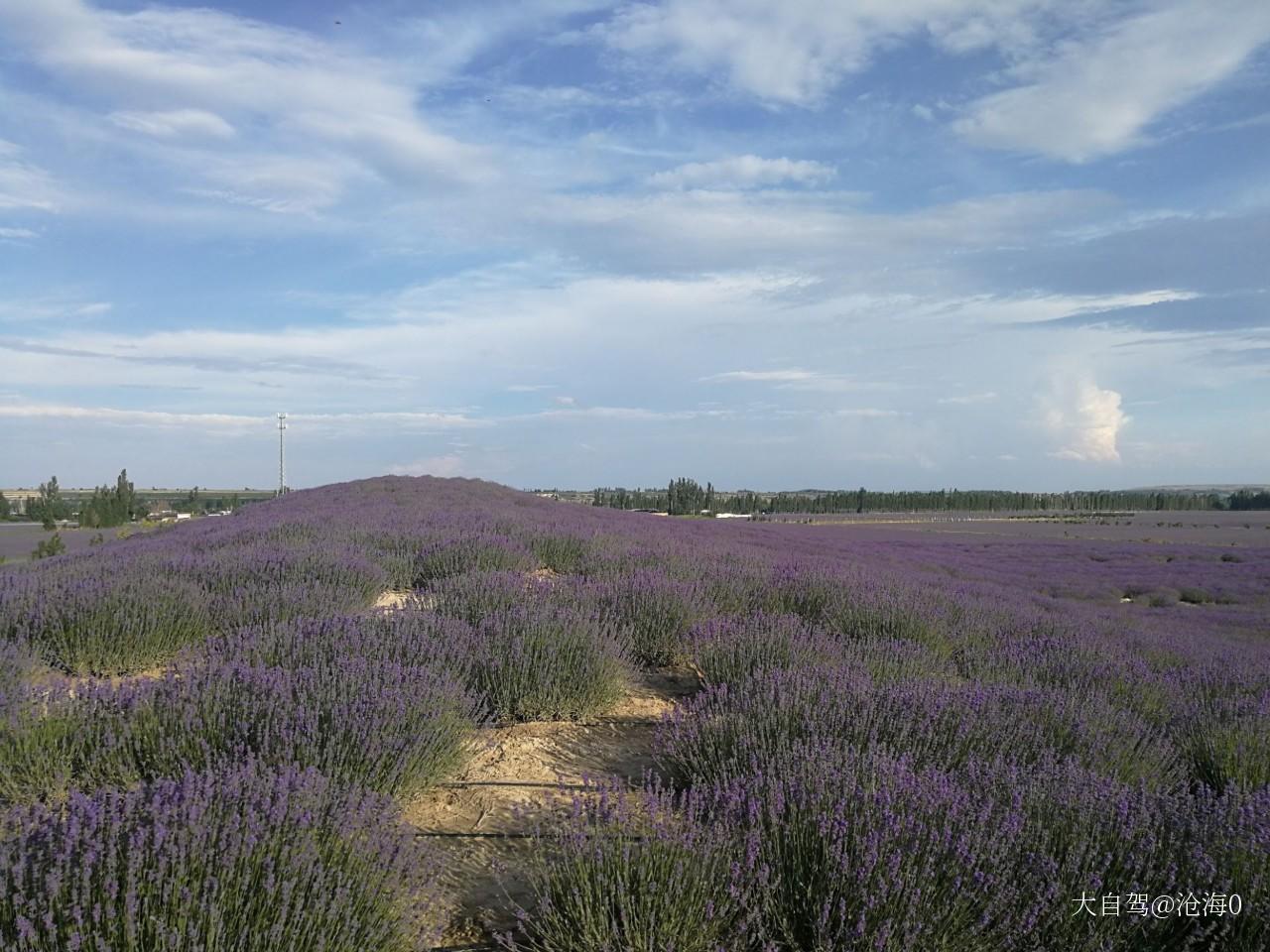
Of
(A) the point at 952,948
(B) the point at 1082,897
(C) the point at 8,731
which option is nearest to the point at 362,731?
(C) the point at 8,731

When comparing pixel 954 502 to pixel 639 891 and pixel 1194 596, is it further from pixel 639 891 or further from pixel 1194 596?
pixel 639 891

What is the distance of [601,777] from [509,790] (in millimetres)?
437

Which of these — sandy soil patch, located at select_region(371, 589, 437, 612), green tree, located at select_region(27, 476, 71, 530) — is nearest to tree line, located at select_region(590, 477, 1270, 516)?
green tree, located at select_region(27, 476, 71, 530)

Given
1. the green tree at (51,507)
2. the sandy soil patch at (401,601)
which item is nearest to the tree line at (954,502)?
the green tree at (51,507)

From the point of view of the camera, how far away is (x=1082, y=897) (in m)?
2.19

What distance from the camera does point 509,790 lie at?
329cm

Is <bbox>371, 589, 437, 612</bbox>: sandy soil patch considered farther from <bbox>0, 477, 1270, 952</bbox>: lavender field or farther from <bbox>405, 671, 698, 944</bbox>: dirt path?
<bbox>405, 671, 698, 944</bbox>: dirt path

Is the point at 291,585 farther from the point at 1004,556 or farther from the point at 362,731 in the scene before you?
the point at 1004,556

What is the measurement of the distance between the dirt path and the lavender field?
18 mm

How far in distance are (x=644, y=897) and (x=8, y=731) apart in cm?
240

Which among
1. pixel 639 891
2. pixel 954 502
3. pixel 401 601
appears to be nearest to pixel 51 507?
pixel 401 601

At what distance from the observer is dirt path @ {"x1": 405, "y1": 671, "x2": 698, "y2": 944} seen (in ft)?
8.18

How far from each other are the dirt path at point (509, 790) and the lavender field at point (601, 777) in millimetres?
18

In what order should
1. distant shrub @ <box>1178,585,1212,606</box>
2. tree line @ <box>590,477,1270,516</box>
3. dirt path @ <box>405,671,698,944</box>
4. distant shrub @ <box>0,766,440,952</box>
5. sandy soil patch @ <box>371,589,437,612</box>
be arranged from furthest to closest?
1. tree line @ <box>590,477,1270,516</box>
2. distant shrub @ <box>1178,585,1212,606</box>
3. sandy soil patch @ <box>371,589,437,612</box>
4. dirt path @ <box>405,671,698,944</box>
5. distant shrub @ <box>0,766,440,952</box>
